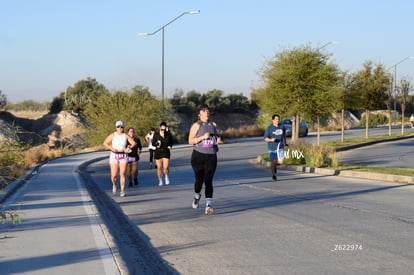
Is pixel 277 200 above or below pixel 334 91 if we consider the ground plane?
below

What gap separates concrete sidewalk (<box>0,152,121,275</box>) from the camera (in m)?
7.57

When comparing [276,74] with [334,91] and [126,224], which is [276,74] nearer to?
[334,91]

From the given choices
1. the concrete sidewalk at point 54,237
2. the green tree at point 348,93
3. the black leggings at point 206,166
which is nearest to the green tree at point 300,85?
the green tree at point 348,93

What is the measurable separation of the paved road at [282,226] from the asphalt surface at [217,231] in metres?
0.01

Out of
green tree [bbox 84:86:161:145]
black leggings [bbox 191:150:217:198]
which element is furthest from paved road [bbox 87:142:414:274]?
green tree [bbox 84:86:161:145]

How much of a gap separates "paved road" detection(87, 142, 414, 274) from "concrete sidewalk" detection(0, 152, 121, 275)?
0.81 meters

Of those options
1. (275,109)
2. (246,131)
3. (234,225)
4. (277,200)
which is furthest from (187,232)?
(246,131)

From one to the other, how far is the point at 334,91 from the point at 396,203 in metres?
19.1

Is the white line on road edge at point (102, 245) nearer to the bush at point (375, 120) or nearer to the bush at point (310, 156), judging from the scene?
the bush at point (310, 156)

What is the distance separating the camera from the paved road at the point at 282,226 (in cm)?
763

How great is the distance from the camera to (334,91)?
31.8 meters

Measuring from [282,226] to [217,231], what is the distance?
1.09m

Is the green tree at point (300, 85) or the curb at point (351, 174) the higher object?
the green tree at point (300, 85)

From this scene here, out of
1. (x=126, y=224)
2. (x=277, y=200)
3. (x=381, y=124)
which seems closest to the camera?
(x=126, y=224)
